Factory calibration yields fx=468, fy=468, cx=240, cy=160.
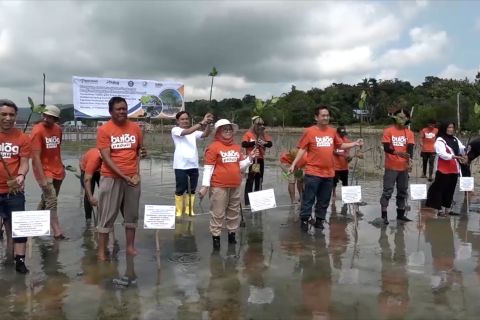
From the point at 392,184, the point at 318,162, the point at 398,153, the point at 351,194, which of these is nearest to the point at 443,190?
the point at 392,184

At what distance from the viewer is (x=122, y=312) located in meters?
3.91

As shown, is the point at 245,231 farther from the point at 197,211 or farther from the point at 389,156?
the point at 389,156

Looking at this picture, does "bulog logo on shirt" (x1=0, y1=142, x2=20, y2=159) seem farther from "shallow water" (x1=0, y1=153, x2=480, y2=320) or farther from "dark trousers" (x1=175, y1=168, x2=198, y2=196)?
"dark trousers" (x1=175, y1=168, x2=198, y2=196)

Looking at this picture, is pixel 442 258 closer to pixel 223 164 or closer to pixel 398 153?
pixel 398 153

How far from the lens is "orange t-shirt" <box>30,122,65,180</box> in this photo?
20.0 feet

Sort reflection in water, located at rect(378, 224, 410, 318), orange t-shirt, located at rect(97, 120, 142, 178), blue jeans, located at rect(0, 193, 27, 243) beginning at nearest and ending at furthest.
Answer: reflection in water, located at rect(378, 224, 410, 318) < blue jeans, located at rect(0, 193, 27, 243) < orange t-shirt, located at rect(97, 120, 142, 178)

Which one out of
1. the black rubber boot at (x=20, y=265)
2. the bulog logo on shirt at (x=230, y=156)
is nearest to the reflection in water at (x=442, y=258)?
the bulog logo on shirt at (x=230, y=156)

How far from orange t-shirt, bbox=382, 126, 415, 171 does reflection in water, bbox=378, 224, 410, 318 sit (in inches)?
49.9

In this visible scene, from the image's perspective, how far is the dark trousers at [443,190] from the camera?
8.11 meters

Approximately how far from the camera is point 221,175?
19.6 feet

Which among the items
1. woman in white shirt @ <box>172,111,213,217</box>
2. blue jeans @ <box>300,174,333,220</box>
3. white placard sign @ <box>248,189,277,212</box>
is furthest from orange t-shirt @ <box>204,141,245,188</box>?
woman in white shirt @ <box>172,111,213,217</box>

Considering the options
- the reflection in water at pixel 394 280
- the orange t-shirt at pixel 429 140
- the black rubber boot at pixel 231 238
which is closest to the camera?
the reflection in water at pixel 394 280

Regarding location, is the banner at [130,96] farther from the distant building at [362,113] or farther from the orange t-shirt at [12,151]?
the orange t-shirt at [12,151]

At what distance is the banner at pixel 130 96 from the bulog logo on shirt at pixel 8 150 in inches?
441
